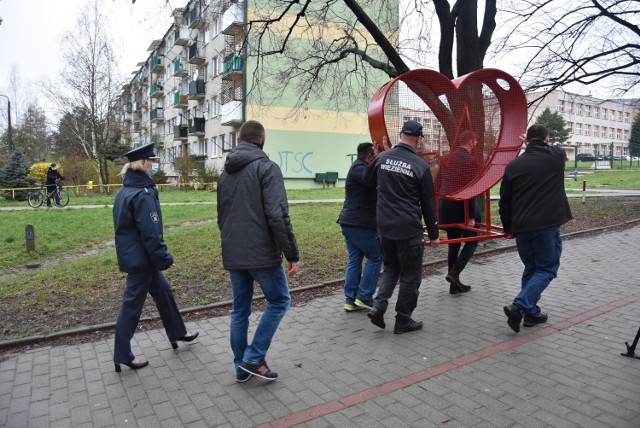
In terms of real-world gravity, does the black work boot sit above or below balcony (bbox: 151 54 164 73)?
below

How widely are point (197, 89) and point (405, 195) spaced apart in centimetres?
3642

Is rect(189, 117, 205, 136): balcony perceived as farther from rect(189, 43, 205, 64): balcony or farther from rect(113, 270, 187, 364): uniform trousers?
rect(113, 270, 187, 364): uniform trousers

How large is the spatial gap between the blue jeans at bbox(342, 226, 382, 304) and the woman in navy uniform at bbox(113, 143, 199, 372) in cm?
207

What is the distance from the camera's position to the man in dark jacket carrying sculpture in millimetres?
3672

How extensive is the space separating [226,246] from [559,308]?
12.8 feet

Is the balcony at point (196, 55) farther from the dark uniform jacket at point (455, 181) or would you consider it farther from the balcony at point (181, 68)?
the dark uniform jacket at point (455, 181)

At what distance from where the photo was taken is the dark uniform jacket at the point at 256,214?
144 inches

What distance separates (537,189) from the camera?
4.85 metres

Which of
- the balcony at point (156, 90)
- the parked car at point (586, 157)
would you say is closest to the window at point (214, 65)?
the balcony at point (156, 90)

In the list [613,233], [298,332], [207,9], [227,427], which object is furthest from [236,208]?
[613,233]

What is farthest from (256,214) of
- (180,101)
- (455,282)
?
(180,101)

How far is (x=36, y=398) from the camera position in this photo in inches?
145

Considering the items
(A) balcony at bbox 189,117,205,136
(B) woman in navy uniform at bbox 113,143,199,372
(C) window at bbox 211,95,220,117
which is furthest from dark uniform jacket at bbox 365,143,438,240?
(A) balcony at bbox 189,117,205,136

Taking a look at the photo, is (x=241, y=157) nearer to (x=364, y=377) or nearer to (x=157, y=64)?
(x=364, y=377)
